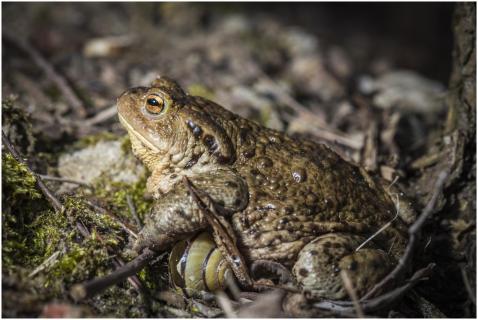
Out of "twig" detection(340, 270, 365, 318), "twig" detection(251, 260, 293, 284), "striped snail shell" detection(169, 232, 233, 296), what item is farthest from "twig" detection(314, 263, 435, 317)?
"striped snail shell" detection(169, 232, 233, 296)

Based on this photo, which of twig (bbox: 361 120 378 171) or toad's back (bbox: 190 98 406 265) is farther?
twig (bbox: 361 120 378 171)

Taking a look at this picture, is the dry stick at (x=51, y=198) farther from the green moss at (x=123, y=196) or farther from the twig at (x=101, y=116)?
the twig at (x=101, y=116)

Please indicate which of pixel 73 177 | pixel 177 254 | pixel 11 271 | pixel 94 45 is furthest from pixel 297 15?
pixel 11 271

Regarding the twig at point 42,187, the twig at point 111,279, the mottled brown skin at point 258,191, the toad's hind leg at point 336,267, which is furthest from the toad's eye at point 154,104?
the toad's hind leg at point 336,267

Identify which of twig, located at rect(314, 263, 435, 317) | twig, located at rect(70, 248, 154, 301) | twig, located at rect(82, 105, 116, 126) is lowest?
twig, located at rect(314, 263, 435, 317)

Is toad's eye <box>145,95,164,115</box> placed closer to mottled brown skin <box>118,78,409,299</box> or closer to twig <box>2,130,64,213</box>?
mottled brown skin <box>118,78,409,299</box>

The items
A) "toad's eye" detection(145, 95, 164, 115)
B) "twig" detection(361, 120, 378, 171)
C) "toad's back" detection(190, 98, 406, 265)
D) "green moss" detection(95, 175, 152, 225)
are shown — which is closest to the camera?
"toad's back" detection(190, 98, 406, 265)
